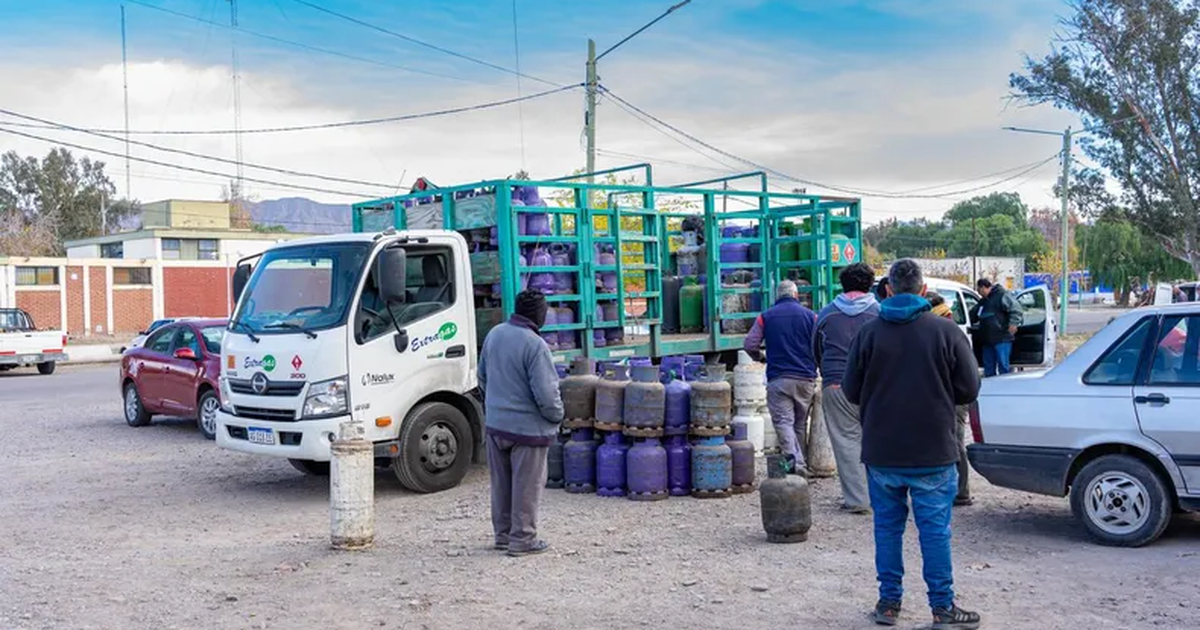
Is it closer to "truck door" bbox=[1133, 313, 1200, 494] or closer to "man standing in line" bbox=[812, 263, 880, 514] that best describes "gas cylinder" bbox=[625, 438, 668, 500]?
"man standing in line" bbox=[812, 263, 880, 514]

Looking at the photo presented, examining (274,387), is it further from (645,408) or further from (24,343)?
(24,343)

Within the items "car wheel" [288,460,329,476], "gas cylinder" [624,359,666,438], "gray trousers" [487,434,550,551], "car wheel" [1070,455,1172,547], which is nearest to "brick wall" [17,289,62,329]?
"car wheel" [288,460,329,476]

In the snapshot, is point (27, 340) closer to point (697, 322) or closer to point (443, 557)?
point (697, 322)

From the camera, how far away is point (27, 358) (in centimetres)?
2636

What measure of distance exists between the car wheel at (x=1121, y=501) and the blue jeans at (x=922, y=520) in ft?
7.43

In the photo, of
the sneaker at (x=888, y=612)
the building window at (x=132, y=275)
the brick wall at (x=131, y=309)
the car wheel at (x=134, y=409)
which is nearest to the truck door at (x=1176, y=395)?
the sneaker at (x=888, y=612)

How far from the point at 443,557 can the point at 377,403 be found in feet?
7.19

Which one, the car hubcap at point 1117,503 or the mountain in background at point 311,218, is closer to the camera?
the car hubcap at point 1117,503

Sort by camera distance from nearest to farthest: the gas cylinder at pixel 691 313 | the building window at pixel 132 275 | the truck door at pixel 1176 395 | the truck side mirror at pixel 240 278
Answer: the truck door at pixel 1176 395 < the truck side mirror at pixel 240 278 < the gas cylinder at pixel 691 313 < the building window at pixel 132 275

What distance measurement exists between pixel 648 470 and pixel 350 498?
2758mm

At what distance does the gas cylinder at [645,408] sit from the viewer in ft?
30.5

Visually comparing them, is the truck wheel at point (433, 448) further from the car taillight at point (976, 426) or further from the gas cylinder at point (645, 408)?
the car taillight at point (976, 426)

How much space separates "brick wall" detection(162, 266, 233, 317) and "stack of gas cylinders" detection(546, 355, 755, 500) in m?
41.6

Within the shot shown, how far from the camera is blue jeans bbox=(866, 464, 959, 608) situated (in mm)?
5469
